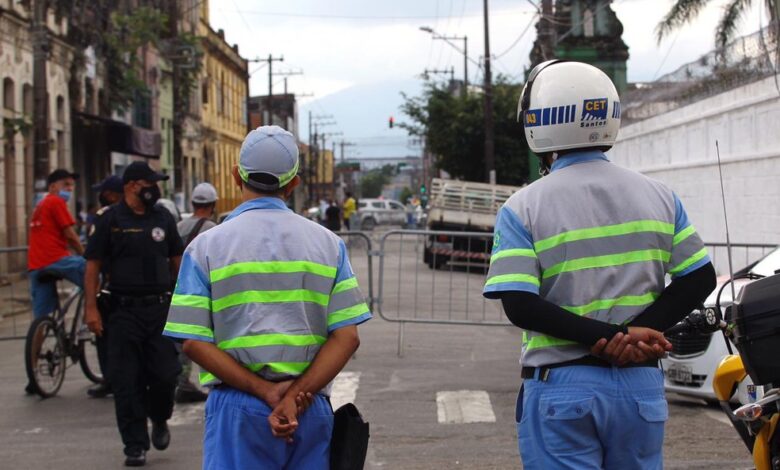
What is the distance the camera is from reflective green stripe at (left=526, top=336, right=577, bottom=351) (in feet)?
12.6

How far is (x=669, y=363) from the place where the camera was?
939 cm

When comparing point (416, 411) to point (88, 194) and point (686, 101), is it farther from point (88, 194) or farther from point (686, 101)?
point (88, 194)

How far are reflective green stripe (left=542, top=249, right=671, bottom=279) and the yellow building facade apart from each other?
179 feet

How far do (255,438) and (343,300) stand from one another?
0.58 meters

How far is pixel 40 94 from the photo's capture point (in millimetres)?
21188

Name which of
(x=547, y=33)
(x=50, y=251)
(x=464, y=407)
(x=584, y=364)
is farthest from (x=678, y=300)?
(x=547, y=33)

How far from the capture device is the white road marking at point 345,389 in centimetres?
1013

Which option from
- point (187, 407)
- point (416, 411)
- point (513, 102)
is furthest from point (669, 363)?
point (513, 102)

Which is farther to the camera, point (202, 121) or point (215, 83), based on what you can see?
point (215, 83)

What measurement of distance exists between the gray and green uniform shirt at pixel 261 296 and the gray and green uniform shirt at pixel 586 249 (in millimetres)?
683

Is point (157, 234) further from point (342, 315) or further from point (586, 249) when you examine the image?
point (586, 249)

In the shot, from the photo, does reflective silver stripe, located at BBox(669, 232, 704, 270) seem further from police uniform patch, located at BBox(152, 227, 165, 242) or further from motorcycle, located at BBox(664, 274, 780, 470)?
police uniform patch, located at BBox(152, 227, 165, 242)

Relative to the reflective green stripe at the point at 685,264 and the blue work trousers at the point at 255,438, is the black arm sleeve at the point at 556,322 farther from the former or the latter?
the blue work trousers at the point at 255,438

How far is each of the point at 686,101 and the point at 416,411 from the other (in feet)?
50.6
